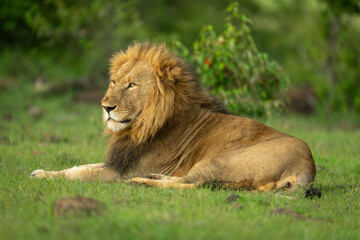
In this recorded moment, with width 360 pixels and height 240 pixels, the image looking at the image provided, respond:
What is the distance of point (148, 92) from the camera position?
15.5 feet

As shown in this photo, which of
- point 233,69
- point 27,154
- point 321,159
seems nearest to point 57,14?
point 233,69

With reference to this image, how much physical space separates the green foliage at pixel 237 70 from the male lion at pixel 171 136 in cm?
263

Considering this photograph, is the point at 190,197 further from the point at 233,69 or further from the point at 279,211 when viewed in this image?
the point at 233,69

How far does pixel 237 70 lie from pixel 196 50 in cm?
75

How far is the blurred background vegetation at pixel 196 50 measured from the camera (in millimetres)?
7770

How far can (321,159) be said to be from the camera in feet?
20.6

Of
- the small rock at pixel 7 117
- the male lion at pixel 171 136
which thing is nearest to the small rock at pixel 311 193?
the male lion at pixel 171 136

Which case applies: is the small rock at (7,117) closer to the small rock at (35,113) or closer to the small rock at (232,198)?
the small rock at (35,113)

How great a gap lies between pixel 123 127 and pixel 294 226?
2.14 metres

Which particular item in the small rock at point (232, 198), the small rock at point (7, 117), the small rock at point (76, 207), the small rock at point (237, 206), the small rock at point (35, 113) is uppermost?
the small rock at point (76, 207)

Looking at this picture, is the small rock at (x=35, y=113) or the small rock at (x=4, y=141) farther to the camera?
the small rock at (x=35, y=113)

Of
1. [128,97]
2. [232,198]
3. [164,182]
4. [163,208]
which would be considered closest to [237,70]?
[128,97]

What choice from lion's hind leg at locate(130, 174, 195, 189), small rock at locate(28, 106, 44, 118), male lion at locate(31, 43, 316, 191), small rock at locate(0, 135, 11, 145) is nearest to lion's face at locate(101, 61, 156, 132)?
male lion at locate(31, 43, 316, 191)

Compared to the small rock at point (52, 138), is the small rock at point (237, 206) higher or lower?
higher
